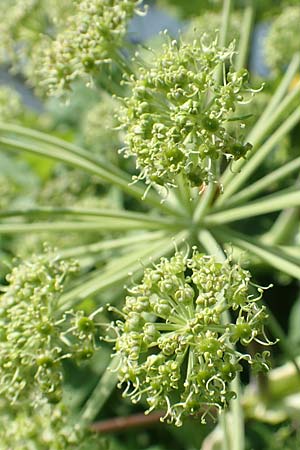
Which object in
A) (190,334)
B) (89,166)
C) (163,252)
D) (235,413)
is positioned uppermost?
(89,166)

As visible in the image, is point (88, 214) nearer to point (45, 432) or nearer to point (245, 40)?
point (45, 432)

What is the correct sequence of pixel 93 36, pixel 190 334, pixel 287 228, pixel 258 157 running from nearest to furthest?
pixel 190 334
pixel 93 36
pixel 258 157
pixel 287 228

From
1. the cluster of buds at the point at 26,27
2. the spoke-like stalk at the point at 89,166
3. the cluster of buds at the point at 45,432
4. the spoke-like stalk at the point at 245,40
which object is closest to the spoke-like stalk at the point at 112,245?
the spoke-like stalk at the point at 89,166

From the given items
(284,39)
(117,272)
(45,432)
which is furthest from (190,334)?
(284,39)

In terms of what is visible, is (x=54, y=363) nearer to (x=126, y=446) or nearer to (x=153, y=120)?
(x=153, y=120)

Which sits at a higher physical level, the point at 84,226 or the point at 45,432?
the point at 84,226

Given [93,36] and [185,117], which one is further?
[93,36]

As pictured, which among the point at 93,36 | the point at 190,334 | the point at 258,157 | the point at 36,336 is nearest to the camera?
the point at 190,334
